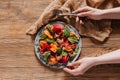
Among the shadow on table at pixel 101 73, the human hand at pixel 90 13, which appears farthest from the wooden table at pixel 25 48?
the human hand at pixel 90 13

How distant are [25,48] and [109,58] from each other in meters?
0.39

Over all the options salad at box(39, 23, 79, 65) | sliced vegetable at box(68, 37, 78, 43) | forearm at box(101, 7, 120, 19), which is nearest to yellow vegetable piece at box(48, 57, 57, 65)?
salad at box(39, 23, 79, 65)

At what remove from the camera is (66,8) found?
1344 millimetres

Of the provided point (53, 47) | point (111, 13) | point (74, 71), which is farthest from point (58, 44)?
point (111, 13)

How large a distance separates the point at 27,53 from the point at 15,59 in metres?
0.06

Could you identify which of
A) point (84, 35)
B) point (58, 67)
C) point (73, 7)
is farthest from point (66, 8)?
point (58, 67)

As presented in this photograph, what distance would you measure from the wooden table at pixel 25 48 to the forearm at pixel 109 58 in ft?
0.24

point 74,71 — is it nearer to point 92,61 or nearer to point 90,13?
point 92,61

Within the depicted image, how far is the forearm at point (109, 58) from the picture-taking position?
1223mm

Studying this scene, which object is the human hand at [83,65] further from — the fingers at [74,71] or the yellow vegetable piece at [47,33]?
the yellow vegetable piece at [47,33]

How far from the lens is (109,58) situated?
48.8 inches

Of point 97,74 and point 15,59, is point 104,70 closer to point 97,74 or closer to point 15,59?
point 97,74

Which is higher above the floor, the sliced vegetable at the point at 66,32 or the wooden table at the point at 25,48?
the sliced vegetable at the point at 66,32

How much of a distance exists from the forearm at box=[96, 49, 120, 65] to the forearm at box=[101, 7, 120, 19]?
0.18m
